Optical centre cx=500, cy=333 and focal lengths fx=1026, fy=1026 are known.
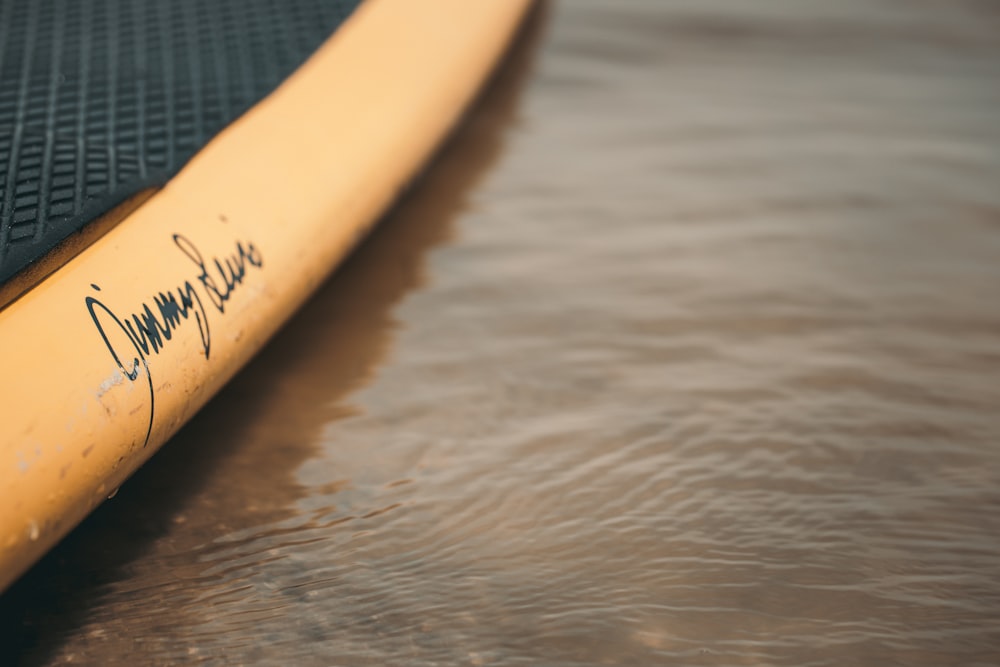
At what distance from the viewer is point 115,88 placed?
1902mm

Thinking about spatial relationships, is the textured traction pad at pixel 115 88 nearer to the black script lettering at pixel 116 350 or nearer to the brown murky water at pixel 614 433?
the black script lettering at pixel 116 350

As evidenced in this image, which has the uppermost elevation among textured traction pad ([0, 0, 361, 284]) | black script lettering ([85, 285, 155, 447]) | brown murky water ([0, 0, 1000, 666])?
textured traction pad ([0, 0, 361, 284])

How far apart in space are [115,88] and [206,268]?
1.80 feet

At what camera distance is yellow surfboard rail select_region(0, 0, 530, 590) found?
1256 millimetres

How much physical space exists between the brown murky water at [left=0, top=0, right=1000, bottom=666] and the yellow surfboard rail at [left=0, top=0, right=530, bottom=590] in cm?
17

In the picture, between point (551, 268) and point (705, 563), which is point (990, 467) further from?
point (551, 268)

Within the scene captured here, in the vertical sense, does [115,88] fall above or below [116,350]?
above

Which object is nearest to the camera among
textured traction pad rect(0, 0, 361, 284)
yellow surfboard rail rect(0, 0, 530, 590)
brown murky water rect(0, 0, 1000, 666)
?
yellow surfboard rail rect(0, 0, 530, 590)
